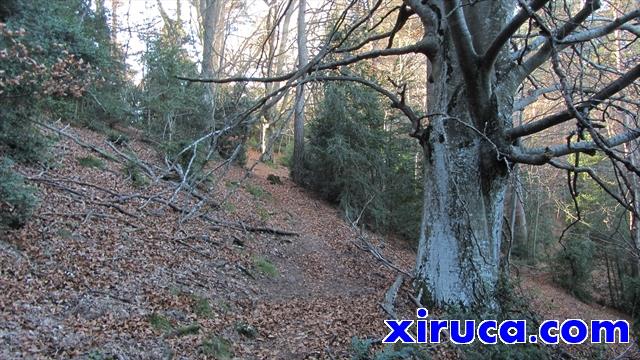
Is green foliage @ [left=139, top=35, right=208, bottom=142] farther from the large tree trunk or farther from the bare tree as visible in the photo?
Answer: the large tree trunk

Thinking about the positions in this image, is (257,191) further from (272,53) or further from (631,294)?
(631,294)

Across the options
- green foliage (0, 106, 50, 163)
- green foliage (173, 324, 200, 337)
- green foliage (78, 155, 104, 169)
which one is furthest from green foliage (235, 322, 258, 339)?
green foliage (78, 155, 104, 169)

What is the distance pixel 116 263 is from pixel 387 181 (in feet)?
31.1

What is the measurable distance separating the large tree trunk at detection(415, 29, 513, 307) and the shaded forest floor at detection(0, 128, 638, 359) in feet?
2.72

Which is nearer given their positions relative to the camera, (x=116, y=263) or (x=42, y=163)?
(x=116, y=263)

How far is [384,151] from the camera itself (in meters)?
13.7

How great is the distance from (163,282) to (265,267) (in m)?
2.41

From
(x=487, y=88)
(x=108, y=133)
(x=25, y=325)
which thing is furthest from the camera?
(x=108, y=133)

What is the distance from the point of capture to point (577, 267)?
48.3 ft

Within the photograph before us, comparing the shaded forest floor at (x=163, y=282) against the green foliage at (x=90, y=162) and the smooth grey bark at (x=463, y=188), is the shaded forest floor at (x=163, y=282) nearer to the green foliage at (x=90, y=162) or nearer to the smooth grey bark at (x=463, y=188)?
the green foliage at (x=90, y=162)

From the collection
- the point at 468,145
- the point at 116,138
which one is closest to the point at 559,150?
the point at 468,145

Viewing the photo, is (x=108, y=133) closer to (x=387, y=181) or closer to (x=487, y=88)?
(x=387, y=181)

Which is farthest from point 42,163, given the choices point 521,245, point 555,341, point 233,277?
point 521,245

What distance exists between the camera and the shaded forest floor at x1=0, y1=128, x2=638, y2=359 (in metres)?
4.12
